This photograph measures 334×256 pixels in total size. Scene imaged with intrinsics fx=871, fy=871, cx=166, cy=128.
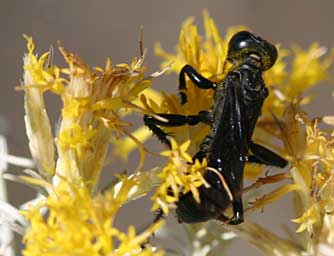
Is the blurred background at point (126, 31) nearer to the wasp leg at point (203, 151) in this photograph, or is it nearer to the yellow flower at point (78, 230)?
the wasp leg at point (203, 151)

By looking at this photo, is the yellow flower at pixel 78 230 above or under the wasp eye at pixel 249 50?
under

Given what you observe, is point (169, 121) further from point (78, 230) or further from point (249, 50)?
point (78, 230)

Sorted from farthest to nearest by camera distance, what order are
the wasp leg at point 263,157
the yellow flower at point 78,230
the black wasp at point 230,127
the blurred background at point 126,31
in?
the blurred background at point 126,31 → the wasp leg at point 263,157 → the black wasp at point 230,127 → the yellow flower at point 78,230

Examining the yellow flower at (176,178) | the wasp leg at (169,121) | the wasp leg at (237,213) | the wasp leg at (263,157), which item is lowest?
the wasp leg at (237,213)

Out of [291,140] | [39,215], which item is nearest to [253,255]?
[291,140]

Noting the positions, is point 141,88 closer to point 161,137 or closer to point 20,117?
point 161,137

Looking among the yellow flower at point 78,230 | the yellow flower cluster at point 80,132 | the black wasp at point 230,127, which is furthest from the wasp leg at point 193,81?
the yellow flower at point 78,230

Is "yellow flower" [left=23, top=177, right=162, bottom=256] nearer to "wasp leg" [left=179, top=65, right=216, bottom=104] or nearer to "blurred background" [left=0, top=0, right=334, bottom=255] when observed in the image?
"wasp leg" [left=179, top=65, right=216, bottom=104]
